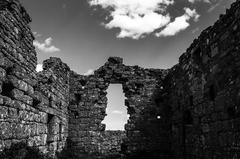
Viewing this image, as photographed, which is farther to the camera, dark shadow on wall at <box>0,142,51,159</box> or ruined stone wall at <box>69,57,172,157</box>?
ruined stone wall at <box>69,57,172,157</box>

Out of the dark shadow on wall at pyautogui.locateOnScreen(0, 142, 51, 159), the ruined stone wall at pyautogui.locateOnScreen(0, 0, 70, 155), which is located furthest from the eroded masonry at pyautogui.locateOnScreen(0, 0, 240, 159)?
the dark shadow on wall at pyautogui.locateOnScreen(0, 142, 51, 159)

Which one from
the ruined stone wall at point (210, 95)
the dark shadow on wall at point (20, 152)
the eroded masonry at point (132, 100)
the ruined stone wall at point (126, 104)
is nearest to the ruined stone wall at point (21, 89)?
the eroded masonry at point (132, 100)

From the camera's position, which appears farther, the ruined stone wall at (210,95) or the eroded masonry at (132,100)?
the ruined stone wall at (210,95)

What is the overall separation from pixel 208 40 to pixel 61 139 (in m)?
7.37

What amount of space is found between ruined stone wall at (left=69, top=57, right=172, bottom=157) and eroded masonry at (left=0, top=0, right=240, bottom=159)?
1.9 inches

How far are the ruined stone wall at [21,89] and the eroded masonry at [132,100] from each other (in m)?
0.03

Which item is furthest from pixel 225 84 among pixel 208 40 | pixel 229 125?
pixel 208 40

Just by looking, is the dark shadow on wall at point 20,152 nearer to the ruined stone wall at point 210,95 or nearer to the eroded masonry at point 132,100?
the eroded masonry at point 132,100

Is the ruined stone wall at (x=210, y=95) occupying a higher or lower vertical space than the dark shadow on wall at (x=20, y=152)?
higher

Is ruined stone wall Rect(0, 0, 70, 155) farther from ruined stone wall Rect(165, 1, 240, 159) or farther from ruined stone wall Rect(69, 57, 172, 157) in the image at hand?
ruined stone wall Rect(165, 1, 240, 159)

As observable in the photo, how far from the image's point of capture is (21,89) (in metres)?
7.00

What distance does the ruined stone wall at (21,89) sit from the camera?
6133mm

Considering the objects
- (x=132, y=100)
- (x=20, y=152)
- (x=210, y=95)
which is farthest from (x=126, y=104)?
(x=20, y=152)

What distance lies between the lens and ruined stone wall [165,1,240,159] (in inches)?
265
